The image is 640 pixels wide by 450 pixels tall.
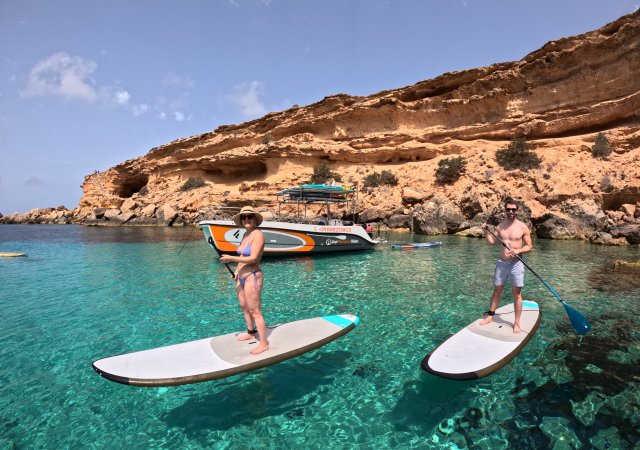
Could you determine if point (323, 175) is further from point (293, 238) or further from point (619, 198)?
point (619, 198)

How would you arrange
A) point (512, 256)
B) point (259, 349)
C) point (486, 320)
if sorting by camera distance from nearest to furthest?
1. point (259, 349)
2. point (512, 256)
3. point (486, 320)

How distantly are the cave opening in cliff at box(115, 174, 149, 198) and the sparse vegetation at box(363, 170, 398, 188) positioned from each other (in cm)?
3791

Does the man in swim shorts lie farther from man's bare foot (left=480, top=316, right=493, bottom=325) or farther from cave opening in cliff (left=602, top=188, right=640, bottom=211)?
cave opening in cliff (left=602, top=188, right=640, bottom=211)

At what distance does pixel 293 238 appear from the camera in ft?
48.8

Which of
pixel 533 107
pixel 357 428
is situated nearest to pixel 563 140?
pixel 533 107

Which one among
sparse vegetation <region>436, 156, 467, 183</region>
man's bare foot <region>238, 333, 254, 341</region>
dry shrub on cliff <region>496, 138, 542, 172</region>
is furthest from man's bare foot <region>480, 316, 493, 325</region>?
sparse vegetation <region>436, 156, 467, 183</region>

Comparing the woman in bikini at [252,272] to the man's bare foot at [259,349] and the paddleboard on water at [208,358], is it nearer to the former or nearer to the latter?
the man's bare foot at [259,349]

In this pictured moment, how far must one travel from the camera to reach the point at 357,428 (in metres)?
3.65

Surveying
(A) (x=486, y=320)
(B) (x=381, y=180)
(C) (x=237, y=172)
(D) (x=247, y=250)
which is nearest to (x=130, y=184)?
(C) (x=237, y=172)

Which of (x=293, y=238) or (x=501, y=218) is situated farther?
(x=501, y=218)

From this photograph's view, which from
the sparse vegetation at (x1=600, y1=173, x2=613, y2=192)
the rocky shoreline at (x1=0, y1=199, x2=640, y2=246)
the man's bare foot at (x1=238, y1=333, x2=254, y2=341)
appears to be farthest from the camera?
the sparse vegetation at (x1=600, y1=173, x2=613, y2=192)

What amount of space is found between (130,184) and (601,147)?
208 ft

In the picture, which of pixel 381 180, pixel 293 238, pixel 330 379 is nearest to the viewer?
pixel 330 379

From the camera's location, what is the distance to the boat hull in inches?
545
